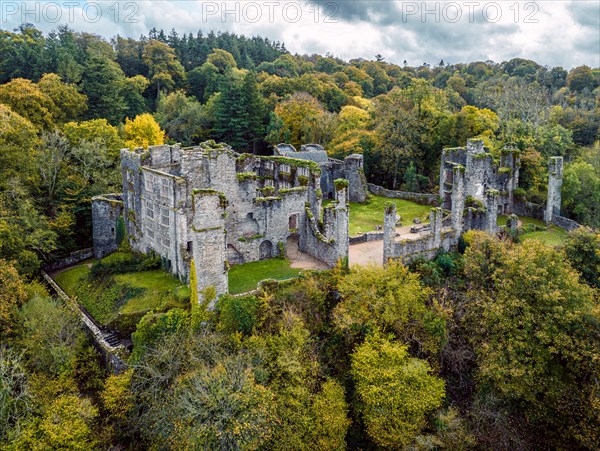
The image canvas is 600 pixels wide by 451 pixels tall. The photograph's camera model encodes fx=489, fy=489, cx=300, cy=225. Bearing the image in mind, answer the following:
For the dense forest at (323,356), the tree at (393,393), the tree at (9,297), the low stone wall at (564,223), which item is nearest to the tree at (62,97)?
the dense forest at (323,356)

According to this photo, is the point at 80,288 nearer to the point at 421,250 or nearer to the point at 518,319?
the point at 421,250

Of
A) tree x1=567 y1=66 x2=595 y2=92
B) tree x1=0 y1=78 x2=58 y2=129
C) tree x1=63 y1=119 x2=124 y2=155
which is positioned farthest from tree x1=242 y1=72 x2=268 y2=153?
tree x1=567 y1=66 x2=595 y2=92

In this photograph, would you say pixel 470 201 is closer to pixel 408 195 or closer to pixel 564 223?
pixel 564 223

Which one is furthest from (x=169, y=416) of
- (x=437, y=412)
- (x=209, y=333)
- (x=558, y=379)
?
(x=558, y=379)

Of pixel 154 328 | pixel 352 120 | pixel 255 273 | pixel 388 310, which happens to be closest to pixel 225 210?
pixel 255 273

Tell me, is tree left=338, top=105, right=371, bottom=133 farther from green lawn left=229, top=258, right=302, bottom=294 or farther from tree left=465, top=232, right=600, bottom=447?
tree left=465, top=232, right=600, bottom=447
